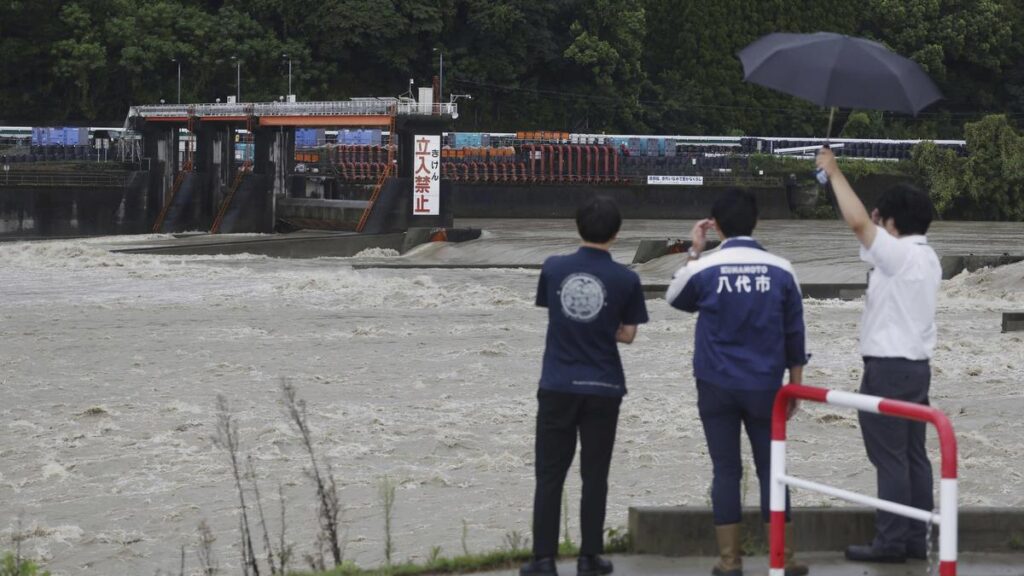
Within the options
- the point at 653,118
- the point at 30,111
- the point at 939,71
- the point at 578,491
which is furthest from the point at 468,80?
the point at 578,491

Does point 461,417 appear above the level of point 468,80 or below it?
below

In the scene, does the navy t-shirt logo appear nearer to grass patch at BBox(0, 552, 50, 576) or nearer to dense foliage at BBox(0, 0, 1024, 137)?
grass patch at BBox(0, 552, 50, 576)

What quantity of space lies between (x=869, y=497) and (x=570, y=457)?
1586 mm

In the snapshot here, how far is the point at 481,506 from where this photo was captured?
1241 cm

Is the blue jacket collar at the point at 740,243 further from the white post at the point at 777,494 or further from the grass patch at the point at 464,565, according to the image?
the grass patch at the point at 464,565

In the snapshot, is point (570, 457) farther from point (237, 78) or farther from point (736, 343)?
point (237, 78)

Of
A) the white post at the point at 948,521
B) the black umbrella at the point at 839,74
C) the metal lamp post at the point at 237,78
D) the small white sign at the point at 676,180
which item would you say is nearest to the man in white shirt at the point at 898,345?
the black umbrella at the point at 839,74

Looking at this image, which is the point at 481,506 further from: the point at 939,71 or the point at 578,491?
the point at 939,71

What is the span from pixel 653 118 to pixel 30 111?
32948mm

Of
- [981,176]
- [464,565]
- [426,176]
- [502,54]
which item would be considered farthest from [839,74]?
[502,54]

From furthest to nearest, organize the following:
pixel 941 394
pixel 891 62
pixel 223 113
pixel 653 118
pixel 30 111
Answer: pixel 653 118 → pixel 30 111 → pixel 223 113 → pixel 941 394 → pixel 891 62

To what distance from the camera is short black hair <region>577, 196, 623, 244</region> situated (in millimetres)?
7699

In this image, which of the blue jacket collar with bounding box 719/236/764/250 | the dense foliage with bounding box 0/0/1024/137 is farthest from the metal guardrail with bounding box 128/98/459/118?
the blue jacket collar with bounding box 719/236/764/250

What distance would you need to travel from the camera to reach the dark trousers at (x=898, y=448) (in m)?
7.86
